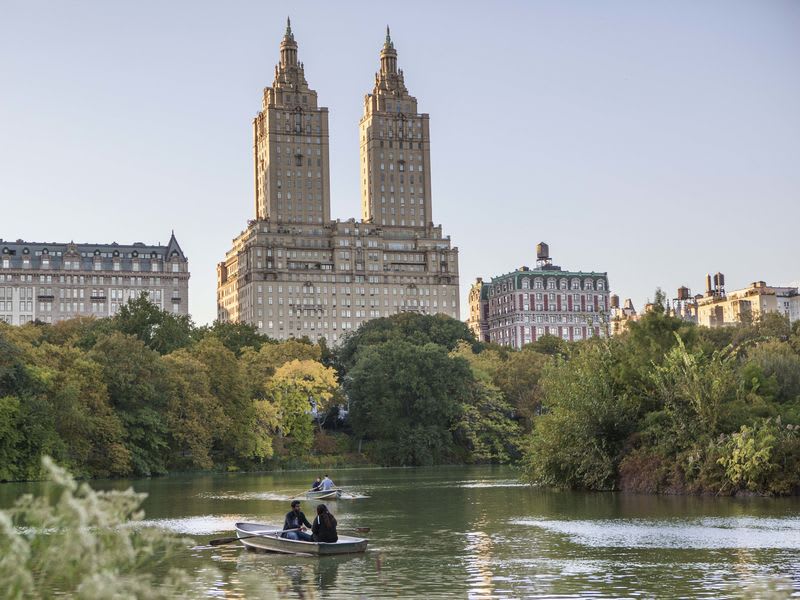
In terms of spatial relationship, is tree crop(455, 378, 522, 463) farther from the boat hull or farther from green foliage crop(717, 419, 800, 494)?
green foliage crop(717, 419, 800, 494)

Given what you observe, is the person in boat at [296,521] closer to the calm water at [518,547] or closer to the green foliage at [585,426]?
the calm water at [518,547]

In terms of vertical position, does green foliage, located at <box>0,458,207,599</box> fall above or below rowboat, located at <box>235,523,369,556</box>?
above

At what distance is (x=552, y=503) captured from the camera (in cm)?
4688

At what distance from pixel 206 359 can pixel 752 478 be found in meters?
52.4

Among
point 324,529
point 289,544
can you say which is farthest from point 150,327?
point 324,529

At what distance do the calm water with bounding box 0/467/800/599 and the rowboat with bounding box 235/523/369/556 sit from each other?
28cm

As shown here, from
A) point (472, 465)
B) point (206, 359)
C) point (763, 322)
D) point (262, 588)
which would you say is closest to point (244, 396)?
point (206, 359)

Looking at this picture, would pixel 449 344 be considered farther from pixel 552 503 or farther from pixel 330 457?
pixel 552 503

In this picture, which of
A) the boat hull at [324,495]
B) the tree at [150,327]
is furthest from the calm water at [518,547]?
the tree at [150,327]

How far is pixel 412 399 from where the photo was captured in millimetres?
97062

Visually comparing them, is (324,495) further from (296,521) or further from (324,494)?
(296,521)

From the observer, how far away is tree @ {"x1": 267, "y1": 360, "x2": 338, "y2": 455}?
96000 millimetres

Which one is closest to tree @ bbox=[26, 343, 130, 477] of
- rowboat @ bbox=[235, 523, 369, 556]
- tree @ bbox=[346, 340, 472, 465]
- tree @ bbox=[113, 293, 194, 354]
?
tree @ bbox=[113, 293, 194, 354]

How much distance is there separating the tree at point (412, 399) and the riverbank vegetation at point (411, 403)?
0.51 ft
